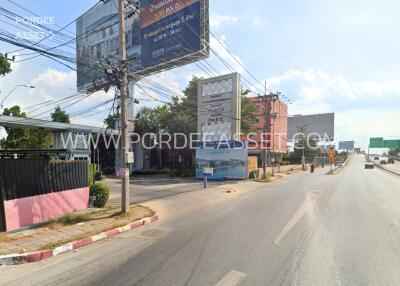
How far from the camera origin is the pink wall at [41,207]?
10492mm

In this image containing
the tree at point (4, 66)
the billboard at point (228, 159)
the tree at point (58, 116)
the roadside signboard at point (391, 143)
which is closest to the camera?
the tree at point (4, 66)

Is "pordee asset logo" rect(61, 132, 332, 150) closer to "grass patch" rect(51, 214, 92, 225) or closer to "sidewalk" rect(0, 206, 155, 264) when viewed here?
"sidewalk" rect(0, 206, 155, 264)

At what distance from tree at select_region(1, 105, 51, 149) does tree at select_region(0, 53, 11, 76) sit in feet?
56.0

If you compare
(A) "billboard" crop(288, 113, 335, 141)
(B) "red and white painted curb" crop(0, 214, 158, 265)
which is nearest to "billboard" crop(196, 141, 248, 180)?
(B) "red and white painted curb" crop(0, 214, 158, 265)

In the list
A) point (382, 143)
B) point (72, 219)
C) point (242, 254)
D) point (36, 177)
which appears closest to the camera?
point (242, 254)

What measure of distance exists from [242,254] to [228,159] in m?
25.8

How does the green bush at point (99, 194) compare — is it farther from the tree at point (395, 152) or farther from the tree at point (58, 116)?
the tree at point (395, 152)

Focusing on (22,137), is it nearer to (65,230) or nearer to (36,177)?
(36,177)

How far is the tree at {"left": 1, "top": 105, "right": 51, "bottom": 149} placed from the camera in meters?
29.9

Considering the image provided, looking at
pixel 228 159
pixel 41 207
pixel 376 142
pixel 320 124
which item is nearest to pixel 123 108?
pixel 41 207

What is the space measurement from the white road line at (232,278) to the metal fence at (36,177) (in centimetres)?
756

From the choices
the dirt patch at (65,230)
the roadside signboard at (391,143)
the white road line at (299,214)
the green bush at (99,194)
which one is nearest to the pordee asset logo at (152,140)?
the white road line at (299,214)

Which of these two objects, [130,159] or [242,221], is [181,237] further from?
[130,159]

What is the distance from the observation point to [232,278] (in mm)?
5984
